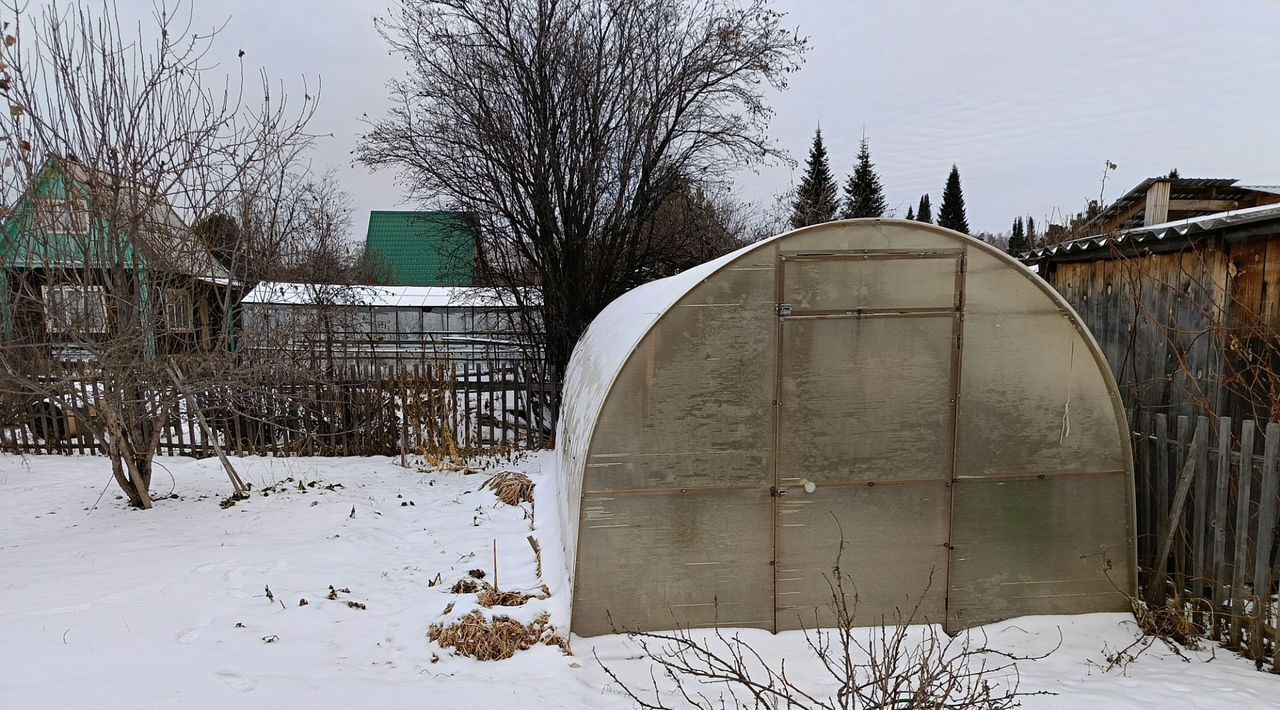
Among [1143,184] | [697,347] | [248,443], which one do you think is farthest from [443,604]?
[1143,184]

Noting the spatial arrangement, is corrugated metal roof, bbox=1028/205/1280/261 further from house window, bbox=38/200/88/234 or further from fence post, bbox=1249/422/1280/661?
house window, bbox=38/200/88/234

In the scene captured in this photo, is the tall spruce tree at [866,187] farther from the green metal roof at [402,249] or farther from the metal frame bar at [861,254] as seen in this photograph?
the metal frame bar at [861,254]

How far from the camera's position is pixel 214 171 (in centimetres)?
594

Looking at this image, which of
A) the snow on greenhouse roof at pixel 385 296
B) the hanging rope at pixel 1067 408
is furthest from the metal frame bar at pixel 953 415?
the snow on greenhouse roof at pixel 385 296

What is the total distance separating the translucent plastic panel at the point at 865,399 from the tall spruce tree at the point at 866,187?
27.3 meters

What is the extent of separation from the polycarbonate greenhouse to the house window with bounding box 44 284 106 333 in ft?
17.0

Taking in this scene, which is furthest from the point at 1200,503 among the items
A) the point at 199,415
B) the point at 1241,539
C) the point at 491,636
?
the point at 199,415

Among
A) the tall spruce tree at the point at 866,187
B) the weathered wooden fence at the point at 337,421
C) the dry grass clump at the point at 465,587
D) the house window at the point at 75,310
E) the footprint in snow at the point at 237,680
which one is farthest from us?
the tall spruce tree at the point at 866,187

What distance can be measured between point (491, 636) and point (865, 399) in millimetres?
2996

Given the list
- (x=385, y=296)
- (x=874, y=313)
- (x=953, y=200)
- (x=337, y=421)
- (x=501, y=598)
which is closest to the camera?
(x=874, y=313)

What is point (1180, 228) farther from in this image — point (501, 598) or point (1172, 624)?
point (501, 598)

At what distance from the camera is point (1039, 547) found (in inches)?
169

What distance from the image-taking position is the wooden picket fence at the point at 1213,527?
3590mm

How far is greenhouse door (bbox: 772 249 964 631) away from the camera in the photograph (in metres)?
4.08
